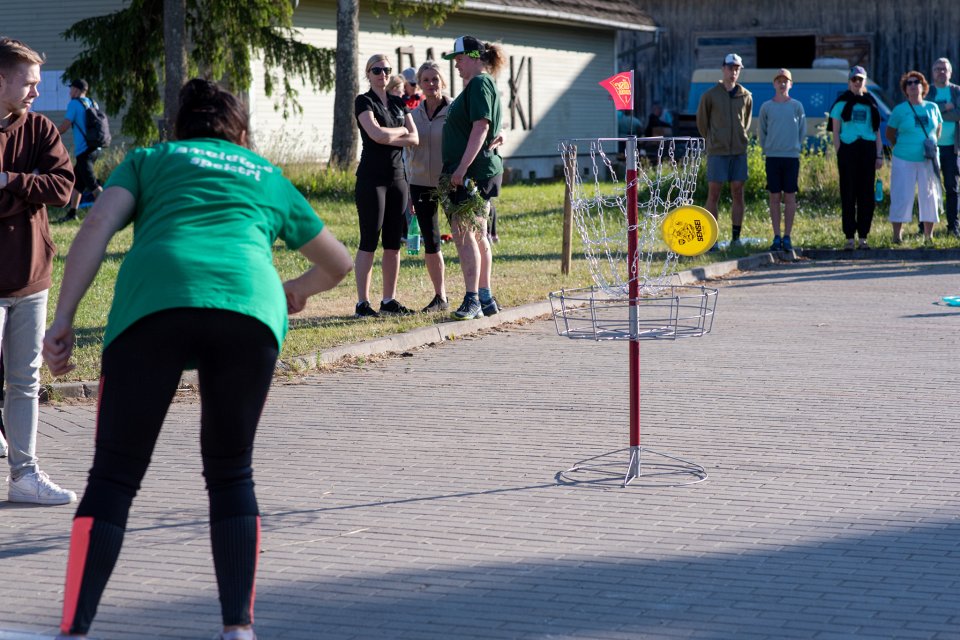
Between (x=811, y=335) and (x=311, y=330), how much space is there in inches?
159

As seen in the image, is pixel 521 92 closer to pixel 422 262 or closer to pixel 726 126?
pixel 726 126

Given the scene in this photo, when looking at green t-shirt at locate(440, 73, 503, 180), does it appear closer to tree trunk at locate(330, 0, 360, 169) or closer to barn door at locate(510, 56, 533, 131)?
tree trunk at locate(330, 0, 360, 169)

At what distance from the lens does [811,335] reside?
1128 centimetres

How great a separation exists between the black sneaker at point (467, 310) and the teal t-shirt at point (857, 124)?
23.1 feet

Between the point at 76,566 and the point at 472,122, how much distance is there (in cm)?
737

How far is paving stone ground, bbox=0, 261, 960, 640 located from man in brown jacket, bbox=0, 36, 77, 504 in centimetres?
23

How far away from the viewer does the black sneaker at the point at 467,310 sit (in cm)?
1148

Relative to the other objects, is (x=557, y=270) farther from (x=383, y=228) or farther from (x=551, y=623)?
(x=551, y=623)

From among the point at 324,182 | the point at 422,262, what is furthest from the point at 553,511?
the point at 324,182

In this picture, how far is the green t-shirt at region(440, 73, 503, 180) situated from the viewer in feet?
35.4

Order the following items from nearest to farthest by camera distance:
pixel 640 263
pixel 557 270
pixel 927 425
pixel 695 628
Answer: pixel 695 628 → pixel 640 263 → pixel 927 425 → pixel 557 270

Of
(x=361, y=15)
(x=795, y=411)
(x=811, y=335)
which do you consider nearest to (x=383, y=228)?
(x=811, y=335)

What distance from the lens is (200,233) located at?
405 centimetres

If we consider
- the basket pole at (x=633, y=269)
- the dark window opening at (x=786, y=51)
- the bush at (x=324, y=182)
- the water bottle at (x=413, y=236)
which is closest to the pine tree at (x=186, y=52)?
the bush at (x=324, y=182)
